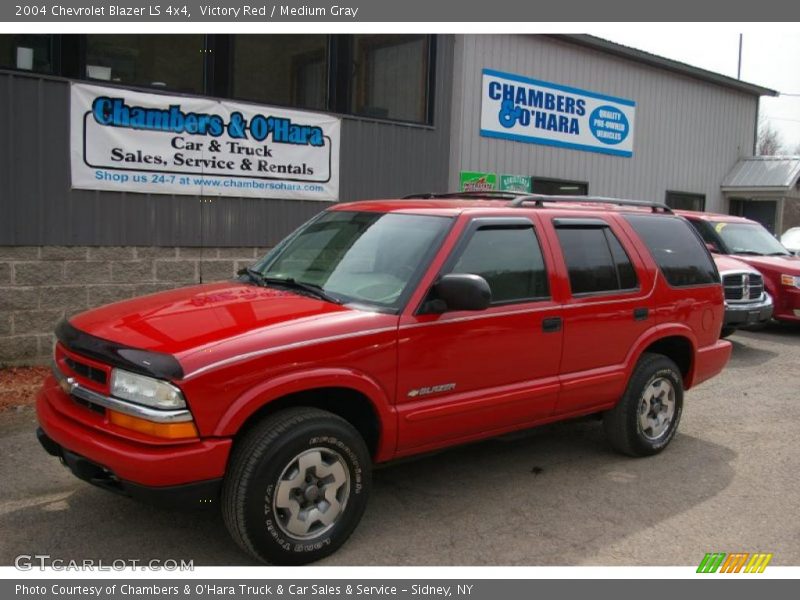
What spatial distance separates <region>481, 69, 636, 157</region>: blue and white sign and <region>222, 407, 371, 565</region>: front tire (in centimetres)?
929

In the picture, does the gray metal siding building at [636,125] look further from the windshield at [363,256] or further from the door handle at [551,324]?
the door handle at [551,324]

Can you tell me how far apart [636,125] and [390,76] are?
6.71 m

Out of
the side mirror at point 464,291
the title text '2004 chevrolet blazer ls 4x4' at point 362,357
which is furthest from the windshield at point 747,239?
the side mirror at point 464,291

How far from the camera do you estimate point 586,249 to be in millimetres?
5176

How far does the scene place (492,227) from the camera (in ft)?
15.3

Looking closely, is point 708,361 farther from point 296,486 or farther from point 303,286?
point 296,486

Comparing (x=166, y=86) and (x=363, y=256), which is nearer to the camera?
(x=363, y=256)

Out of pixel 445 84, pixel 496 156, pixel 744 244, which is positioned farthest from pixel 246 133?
pixel 744 244

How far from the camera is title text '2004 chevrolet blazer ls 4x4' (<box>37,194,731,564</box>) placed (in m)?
3.44

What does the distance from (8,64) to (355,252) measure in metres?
4.99

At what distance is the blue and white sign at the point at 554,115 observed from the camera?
1237cm

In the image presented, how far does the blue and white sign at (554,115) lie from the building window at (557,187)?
0.65 metres
